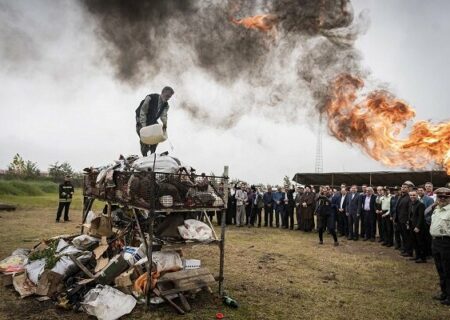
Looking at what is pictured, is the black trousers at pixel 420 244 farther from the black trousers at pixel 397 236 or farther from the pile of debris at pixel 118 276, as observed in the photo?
the pile of debris at pixel 118 276

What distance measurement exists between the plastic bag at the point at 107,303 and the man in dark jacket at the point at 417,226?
9014 millimetres

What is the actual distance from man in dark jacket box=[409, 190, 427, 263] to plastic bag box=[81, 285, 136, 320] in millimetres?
9014

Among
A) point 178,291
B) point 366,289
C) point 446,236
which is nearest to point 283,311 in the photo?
point 178,291

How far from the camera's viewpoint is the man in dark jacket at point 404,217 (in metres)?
12.0

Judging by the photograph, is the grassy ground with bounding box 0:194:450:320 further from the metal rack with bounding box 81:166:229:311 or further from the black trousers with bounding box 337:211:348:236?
the black trousers with bounding box 337:211:348:236

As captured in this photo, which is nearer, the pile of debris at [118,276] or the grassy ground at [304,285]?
the pile of debris at [118,276]

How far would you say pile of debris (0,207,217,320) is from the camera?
20.1 feet

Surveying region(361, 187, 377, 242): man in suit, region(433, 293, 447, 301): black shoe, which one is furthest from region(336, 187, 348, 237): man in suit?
region(433, 293, 447, 301): black shoe

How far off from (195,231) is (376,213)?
37.3ft

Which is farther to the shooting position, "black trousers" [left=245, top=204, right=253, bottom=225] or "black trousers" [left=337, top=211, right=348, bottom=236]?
"black trousers" [left=245, top=204, right=253, bottom=225]

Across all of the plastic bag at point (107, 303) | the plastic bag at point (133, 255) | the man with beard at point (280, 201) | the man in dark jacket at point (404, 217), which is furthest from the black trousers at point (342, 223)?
the plastic bag at point (107, 303)

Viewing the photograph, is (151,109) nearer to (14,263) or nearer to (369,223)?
(14,263)

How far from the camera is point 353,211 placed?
15.8 metres

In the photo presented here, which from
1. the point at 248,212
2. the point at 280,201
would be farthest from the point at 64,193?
the point at 280,201
